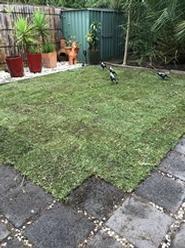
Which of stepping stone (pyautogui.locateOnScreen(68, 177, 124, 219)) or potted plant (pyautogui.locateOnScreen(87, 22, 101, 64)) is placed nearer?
stepping stone (pyautogui.locateOnScreen(68, 177, 124, 219))

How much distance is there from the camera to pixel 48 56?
20.9 ft

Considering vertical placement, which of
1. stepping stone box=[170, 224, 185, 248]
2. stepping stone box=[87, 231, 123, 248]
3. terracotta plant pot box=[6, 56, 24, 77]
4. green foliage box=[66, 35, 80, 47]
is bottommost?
stepping stone box=[170, 224, 185, 248]

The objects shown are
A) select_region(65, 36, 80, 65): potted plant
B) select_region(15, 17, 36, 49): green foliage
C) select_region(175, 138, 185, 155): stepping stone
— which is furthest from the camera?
select_region(65, 36, 80, 65): potted plant

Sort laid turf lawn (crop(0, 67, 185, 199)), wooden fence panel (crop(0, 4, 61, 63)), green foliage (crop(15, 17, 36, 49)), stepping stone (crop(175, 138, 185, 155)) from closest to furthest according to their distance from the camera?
laid turf lawn (crop(0, 67, 185, 199)), stepping stone (crop(175, 138, 185, 155)), green foliage (crop(15, 17, 36, 49)), wooden fence panel (crop(0, 4, 61, 63))

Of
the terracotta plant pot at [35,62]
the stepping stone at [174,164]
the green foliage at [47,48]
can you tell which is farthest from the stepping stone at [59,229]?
the green foliage at [47,48]

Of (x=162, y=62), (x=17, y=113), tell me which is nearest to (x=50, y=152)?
(x=17, y=113)

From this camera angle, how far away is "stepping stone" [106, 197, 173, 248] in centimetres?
151

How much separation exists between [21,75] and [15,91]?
1.27 meters

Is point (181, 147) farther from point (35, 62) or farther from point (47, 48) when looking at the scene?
point (47, 48)

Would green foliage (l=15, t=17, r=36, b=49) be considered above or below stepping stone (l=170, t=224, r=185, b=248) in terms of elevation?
above

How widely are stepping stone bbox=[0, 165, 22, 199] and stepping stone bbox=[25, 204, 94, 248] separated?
451mm

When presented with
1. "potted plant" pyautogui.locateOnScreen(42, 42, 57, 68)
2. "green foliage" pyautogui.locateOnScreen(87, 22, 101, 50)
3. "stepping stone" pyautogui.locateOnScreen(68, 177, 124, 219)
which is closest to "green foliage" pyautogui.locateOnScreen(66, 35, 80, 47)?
"green foliage" pyautogui.locateOnScreen(87, 22, 101, 50)

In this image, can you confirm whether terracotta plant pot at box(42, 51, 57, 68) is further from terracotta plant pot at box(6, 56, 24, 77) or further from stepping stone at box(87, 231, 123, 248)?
stepping stone at box(87, 231, 123, 248)

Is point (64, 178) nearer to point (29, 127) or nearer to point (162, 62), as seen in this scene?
point (29, 127)
